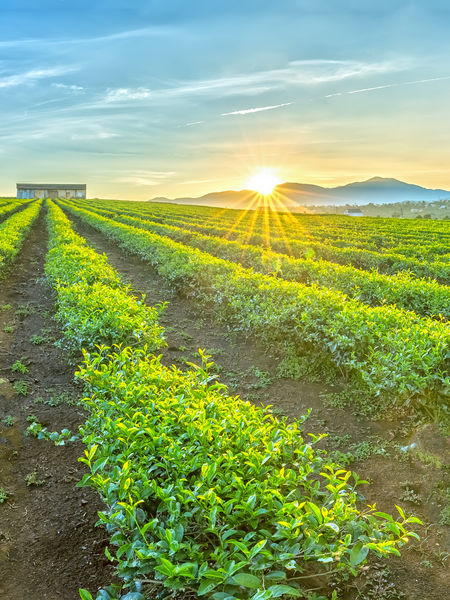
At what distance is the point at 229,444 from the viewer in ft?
10.7

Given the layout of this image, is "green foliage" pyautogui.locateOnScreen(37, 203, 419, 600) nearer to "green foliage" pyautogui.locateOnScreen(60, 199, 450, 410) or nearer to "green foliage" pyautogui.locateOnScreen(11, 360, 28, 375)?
"green foliage" pyautogui.locateOnScreen(60, 199, 450, 410)

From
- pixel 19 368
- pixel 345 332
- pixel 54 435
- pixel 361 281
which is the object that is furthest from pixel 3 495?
pixel 361 281

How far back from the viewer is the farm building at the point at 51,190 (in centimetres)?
10250

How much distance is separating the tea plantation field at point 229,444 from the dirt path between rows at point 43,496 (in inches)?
0.8

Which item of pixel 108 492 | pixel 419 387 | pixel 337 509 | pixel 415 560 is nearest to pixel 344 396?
pixel 419 387

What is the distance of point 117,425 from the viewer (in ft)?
11.4

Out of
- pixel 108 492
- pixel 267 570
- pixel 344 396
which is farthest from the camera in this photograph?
pixel 344 396

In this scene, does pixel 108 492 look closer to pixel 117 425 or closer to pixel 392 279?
pixel 117 425

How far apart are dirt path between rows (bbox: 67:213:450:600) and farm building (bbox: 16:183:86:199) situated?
104m

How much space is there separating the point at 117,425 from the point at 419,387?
3.83 meters

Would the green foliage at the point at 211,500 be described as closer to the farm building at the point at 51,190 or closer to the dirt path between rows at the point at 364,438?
the dirt path between rows at the point at 364,438

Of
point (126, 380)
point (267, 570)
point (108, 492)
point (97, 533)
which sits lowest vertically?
point (97, 533)

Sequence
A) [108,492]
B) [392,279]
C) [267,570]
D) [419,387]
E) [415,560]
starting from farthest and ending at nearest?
[392,279] → [419,387] → [415,560] → [108,492] → [267,570]

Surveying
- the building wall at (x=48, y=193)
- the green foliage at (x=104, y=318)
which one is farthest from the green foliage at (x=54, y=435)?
the building wall at (x=48, y=193)
